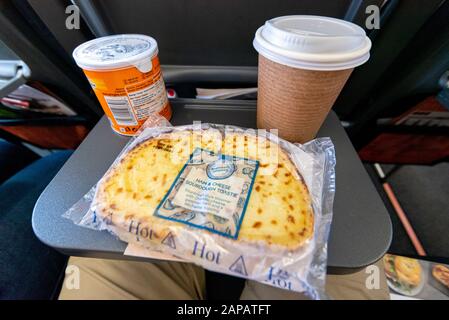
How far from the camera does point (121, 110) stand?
1.52ft

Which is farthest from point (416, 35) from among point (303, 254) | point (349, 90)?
point (303, 254)

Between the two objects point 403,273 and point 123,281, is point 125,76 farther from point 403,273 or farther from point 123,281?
point 403,273

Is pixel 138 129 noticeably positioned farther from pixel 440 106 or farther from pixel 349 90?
pixel 440 106

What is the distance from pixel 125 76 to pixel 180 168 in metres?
0.20

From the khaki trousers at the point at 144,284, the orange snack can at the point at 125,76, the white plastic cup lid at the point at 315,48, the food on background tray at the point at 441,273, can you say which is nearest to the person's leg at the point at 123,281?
the khaki trousers at the point at 144,284

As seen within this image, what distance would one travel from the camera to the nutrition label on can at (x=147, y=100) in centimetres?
45

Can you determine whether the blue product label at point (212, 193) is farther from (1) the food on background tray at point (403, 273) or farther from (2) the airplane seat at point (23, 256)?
(1) the food on background tray at point (403, 273)

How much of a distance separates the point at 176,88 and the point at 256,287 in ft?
1.97

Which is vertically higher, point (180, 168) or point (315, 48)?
point (315, 48)

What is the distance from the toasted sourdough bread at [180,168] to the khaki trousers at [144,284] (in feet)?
0.73

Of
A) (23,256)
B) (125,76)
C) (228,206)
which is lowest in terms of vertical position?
(23,256)

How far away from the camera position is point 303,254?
334 mm

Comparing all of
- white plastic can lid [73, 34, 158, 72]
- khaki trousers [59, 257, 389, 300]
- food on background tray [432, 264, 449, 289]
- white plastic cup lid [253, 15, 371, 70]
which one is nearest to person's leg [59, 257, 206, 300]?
khaki trousers [59, 257, 389, 300]

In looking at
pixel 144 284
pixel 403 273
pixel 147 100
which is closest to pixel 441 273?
pixel 403 273
